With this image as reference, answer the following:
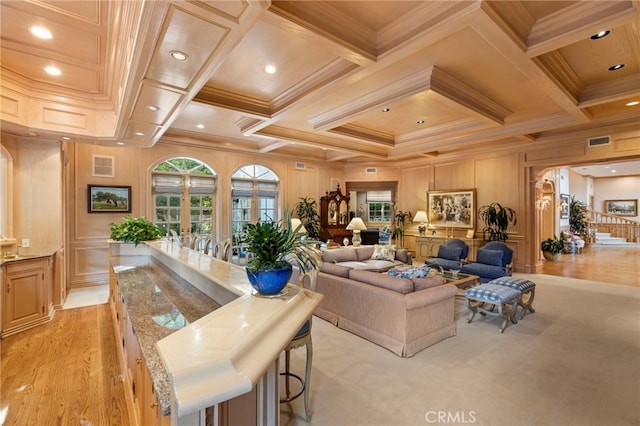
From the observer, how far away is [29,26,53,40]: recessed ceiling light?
2.83 metres

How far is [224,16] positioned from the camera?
1.91 metres

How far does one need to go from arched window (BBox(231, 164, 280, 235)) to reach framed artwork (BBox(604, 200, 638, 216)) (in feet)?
53.7

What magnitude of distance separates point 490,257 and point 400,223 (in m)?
3.85

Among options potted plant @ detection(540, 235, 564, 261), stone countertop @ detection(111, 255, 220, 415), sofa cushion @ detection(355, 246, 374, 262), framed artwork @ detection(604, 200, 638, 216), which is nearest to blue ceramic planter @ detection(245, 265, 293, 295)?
stone countertop @ detection(111, 255, 220, 415)

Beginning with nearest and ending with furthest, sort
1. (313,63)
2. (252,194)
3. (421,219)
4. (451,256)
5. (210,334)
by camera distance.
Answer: (210,334)
(313,63)
(451,256)
(252,194)
(421,219)

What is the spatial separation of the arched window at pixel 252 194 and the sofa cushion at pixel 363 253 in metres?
3.02

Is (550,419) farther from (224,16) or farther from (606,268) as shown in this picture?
(606,268)

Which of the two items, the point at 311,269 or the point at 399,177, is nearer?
the point at 311,269

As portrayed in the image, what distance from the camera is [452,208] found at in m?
8.11

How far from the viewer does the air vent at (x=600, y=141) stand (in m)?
5.71

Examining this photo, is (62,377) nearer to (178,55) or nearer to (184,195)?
(178,55)

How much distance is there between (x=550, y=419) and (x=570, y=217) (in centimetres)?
1372

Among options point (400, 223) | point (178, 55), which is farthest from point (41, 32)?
point (400, 223)

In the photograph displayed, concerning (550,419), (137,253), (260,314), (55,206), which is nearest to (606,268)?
(550,419)
